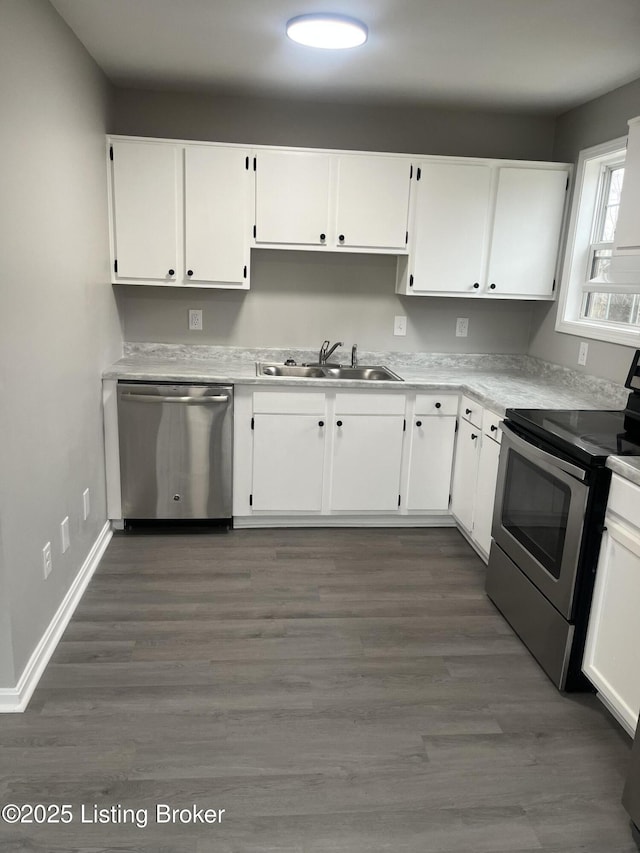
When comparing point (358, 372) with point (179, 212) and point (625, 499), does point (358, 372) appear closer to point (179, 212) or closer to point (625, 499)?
point (179, 212)

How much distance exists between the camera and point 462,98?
3562 millimetres

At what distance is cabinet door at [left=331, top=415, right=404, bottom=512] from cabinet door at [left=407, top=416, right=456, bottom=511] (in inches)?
3.7

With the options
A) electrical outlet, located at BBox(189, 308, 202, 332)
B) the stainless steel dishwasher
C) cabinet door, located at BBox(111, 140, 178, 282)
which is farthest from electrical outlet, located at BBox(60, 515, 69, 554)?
electrical outlet, located at BBox(189, 308, 202, 332)

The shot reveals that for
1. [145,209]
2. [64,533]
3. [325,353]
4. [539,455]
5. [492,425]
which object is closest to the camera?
[539,455]

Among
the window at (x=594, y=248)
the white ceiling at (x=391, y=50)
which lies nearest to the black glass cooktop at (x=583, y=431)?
the window at (x=594, y=248)

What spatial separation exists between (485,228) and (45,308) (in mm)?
2510

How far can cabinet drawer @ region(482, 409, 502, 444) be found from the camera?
121 inches

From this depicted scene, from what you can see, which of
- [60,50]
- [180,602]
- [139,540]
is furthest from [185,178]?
[180,602]

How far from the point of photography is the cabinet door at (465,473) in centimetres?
341

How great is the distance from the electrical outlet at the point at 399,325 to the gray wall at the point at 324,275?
0.11 ft

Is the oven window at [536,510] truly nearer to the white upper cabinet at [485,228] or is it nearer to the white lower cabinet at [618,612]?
the white lower cabinet at [618,612]

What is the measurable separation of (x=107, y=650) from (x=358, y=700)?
3.27 ft

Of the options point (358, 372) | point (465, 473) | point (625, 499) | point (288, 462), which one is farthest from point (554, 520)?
point (358, 372)

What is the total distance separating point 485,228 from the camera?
3.72m
